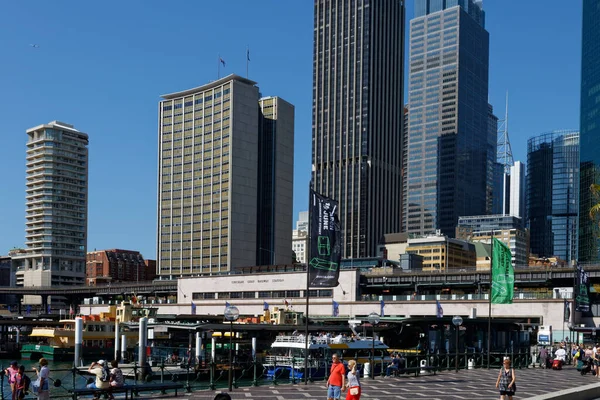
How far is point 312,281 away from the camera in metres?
46.1

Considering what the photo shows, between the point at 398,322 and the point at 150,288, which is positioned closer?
the point at 398,322

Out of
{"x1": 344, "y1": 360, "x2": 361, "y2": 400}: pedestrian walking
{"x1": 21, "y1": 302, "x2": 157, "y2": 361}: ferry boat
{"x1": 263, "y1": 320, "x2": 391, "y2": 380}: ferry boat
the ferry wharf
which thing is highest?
{"x1": 344, "y1": 360, "x2": 361, "y2": 400}: pedestrian walking

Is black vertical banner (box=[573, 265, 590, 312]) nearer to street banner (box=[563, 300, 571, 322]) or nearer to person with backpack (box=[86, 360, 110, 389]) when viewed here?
street banner (box=[563, 300, 571, 322])

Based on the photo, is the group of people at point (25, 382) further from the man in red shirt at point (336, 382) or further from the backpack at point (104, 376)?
the man in red shirt at point (336, 382)

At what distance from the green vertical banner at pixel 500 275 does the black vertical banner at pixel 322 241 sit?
16.5m

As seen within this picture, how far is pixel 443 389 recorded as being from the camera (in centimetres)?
4278

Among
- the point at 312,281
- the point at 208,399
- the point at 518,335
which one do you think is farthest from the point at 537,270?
the point at 208,399

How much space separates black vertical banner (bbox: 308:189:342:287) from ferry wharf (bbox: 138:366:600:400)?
6.37 m

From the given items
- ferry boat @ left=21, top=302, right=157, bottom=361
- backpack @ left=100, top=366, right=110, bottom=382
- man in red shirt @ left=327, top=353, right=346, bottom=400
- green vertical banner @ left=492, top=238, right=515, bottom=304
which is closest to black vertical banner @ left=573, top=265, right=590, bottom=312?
green vertical banner @ left=492, top=238, right=515, bottom=304

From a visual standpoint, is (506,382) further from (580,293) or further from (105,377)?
(580,293)

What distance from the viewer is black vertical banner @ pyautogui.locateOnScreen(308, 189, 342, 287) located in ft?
151

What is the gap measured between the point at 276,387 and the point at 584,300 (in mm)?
40129

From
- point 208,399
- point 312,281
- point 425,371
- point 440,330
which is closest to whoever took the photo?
point 208,399

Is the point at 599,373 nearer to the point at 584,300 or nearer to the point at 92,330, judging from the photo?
the point at 584,300
